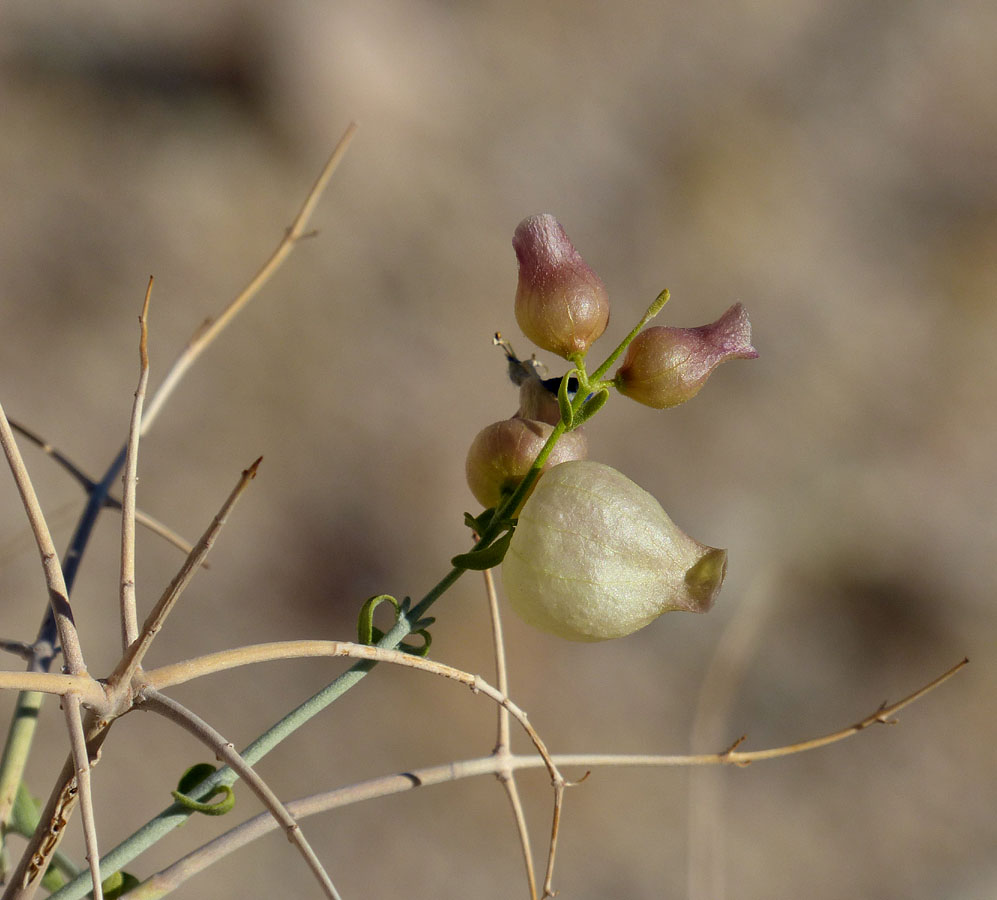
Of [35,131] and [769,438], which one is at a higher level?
[35,131]

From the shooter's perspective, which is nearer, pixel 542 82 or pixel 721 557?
pixel 721 557

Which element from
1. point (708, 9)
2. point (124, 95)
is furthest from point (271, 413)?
point (708, 9)

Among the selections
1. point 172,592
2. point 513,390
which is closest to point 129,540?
point 172,592

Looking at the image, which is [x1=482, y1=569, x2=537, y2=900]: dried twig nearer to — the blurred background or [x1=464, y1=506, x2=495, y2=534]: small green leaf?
[x1=464, y1=506, x2=495, y2=534]: small green leaf

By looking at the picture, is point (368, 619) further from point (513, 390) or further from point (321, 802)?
point (513, 390)

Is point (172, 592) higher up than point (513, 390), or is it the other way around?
point (513, 390)

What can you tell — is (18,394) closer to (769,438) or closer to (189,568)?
(769,438)

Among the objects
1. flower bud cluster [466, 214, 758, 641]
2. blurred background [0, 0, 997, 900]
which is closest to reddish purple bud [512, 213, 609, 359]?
flower bud cluster [466, 214, 758, 641]
